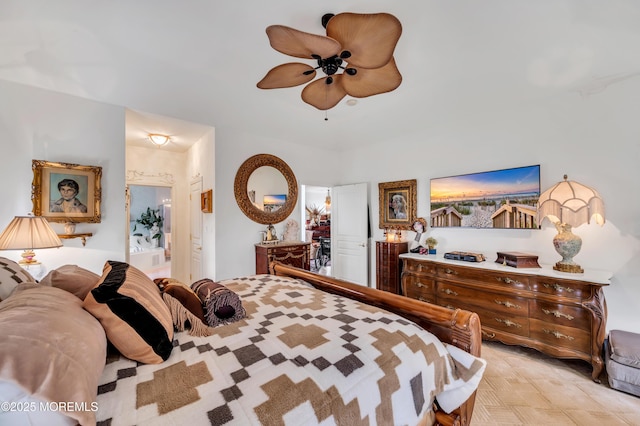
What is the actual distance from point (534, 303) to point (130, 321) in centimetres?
313

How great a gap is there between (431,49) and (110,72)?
10.1ft

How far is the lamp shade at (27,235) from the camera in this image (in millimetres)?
1865

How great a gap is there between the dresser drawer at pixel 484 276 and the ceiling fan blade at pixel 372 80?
6.84ft

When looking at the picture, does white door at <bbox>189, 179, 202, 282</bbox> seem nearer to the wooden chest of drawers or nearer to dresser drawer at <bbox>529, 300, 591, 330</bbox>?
the wooden chest of drawers

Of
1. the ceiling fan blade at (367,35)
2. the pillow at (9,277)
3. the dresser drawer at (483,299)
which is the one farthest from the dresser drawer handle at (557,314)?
the pillow at (9,277)

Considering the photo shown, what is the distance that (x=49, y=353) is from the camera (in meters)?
0.66

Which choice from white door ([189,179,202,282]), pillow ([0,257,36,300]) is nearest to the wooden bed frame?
pillow ([0,257,36,300])

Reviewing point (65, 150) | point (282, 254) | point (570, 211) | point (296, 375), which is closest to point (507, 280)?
point (570, 211)

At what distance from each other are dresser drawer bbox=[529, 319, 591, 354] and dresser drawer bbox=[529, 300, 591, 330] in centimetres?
4

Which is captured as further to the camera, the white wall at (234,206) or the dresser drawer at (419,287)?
the white wall at (234,206)

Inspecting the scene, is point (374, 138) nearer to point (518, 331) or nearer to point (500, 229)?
point (500, 229)

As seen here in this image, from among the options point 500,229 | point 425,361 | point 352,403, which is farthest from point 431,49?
point 352,403

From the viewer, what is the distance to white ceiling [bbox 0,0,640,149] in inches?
72.5

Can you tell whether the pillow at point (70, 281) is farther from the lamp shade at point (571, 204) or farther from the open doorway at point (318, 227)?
the lamp shade at point (571, 204)
